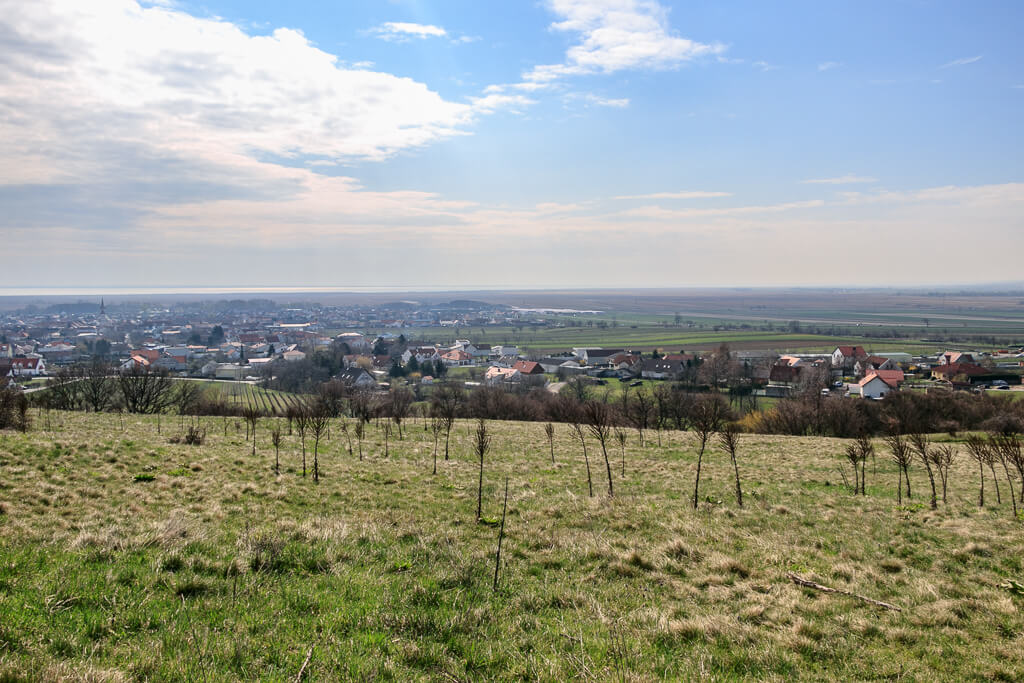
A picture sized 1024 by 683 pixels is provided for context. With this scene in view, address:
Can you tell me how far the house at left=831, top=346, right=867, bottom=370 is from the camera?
92.6m

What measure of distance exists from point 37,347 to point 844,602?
6108 inches

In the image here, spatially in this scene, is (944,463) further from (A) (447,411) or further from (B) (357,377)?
(B) (357,377)

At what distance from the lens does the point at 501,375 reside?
8619 cm

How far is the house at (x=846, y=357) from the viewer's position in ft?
304

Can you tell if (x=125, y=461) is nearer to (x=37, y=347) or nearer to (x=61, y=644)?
(x=61, y=644)

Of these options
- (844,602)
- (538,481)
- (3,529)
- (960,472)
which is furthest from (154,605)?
(960,472)

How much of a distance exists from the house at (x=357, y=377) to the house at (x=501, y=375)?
675 inches

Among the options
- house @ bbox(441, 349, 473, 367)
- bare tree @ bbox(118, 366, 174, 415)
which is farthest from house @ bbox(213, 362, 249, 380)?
bare tree @ bbox(118, 366, 174, 415)

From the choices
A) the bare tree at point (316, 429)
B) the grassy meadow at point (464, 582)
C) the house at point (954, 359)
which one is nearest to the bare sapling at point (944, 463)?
the grassy meadow at point (464, 582)

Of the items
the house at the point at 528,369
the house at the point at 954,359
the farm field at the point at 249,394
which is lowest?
the farm field at the point at 249,394

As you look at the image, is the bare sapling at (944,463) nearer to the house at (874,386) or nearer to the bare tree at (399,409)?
the bare tree at (399,409)

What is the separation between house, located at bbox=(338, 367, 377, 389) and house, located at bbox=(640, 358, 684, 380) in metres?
43.6

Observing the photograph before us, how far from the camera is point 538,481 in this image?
16.3 m

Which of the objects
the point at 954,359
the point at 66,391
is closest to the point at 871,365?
the point at 954,359
